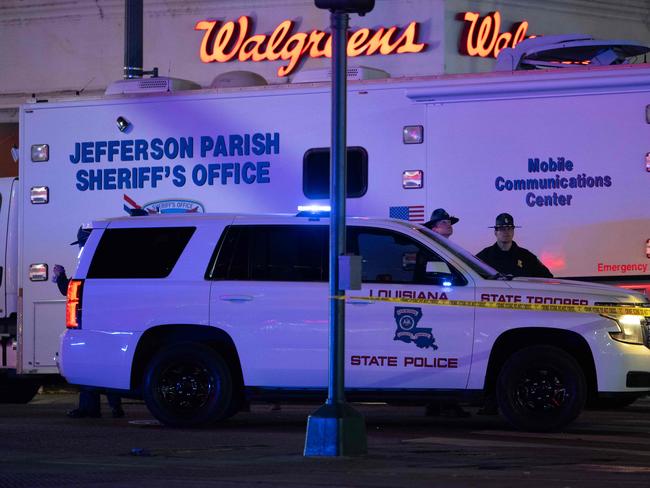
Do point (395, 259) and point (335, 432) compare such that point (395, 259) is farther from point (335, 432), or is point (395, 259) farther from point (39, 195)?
point (39, 195)

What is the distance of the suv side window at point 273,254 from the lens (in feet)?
39.3

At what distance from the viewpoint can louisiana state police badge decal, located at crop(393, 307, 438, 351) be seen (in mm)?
11703

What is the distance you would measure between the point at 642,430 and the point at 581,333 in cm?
119

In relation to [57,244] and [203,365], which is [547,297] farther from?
[57,244]

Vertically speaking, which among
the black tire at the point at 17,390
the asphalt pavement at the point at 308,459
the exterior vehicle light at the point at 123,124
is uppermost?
the exterior vehicle light at the point at 123,124

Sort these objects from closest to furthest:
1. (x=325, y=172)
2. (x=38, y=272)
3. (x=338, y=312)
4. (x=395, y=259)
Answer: (x=338, y=312) < (x=395, y=259) < (x=325, y=172) < (x=38, y=272)

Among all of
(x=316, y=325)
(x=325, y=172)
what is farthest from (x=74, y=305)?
(x=325, y=172)

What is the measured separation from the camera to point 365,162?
47.3 ft

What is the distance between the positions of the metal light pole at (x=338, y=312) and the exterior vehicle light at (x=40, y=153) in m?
6.59

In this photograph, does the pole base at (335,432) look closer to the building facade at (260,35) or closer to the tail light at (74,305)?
the tail light at (74,305)

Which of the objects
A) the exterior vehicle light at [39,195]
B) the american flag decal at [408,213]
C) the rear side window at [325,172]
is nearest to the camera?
the american flag decal at [408,213]

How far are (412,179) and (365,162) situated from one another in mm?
530

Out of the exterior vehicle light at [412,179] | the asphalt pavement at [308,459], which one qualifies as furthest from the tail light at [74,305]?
the exterior vehicle light at [412,179]

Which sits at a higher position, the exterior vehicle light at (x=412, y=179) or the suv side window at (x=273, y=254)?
the exterior vehicle light at (x=412, y=179)
